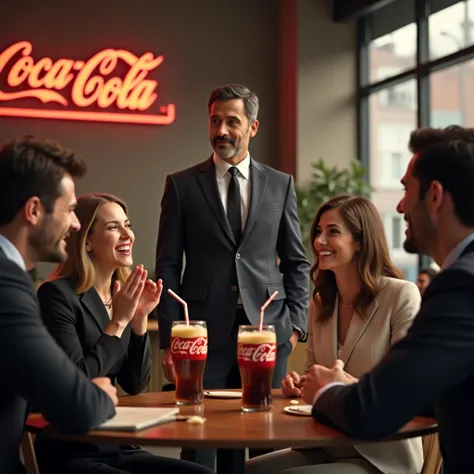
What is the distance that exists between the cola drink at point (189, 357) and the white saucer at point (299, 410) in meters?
0.26

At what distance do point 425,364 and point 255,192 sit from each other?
2055 millimetres

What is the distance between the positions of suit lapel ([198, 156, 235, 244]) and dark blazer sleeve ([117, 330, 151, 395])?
2.83 feet

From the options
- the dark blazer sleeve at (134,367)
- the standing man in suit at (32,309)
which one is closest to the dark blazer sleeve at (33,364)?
the standing man in suit at (32,309)

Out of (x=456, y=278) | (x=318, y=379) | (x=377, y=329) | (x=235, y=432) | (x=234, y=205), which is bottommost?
(x=235, y=432)

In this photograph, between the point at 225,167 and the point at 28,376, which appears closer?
the point at 28,376

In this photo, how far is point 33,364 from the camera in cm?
180

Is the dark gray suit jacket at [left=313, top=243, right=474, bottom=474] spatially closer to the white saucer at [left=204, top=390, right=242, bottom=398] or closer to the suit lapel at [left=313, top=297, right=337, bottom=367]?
the white saucer at [left=204, top=390, right=242, bottom=398]

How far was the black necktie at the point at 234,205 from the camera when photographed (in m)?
3.72

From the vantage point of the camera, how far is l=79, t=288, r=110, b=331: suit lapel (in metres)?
2.83

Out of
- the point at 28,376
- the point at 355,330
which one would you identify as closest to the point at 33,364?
the point at 28,376

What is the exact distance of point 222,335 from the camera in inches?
140

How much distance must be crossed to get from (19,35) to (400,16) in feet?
10.9

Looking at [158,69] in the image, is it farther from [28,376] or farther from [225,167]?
[28,376]

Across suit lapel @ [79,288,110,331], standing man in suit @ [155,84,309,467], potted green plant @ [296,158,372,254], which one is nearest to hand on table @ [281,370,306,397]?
suit lapel @ [79,288,110,331]
